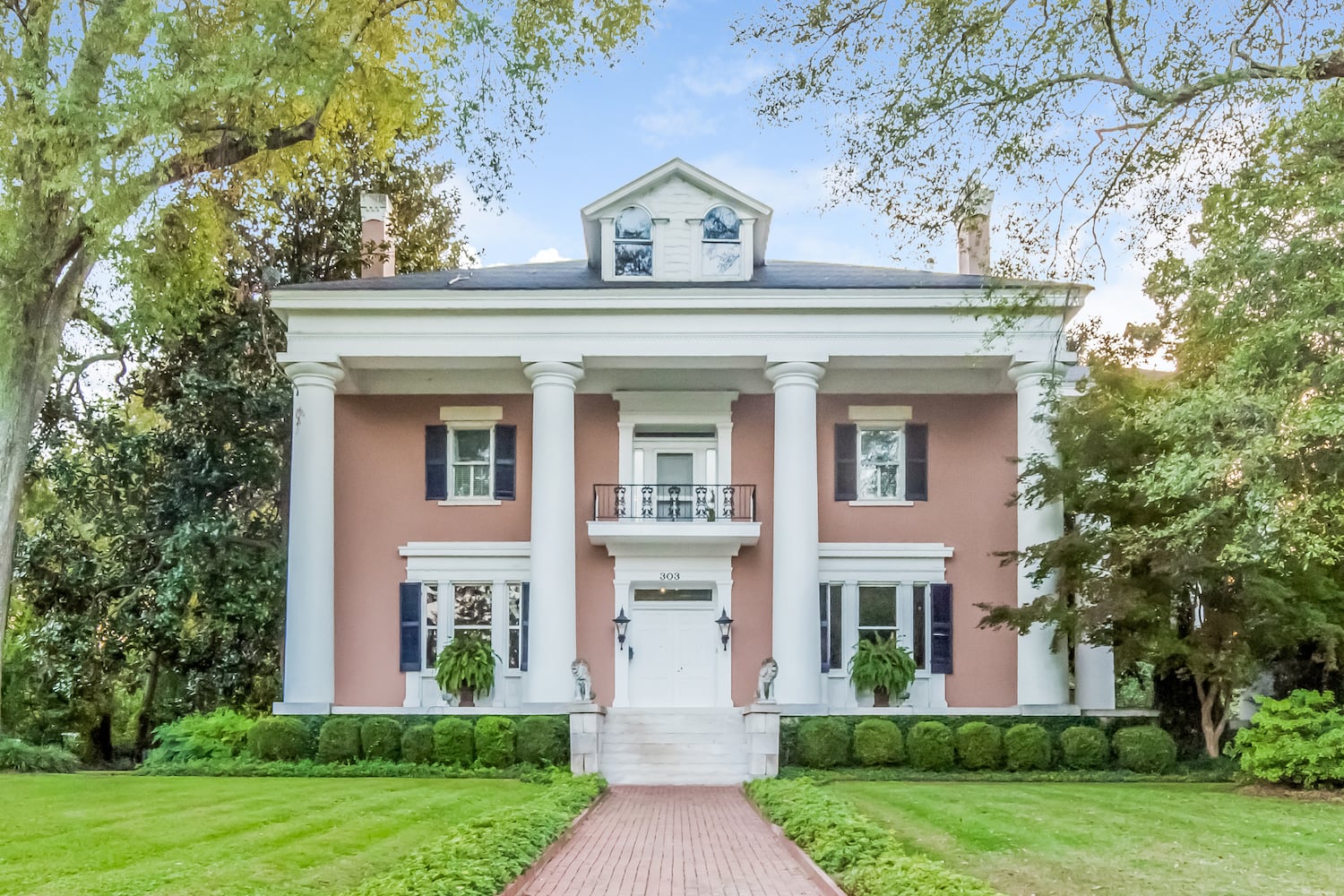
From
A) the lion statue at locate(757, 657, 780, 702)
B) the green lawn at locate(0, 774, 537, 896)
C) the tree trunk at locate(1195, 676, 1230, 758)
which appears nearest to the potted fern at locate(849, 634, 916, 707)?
the lion statue at locate(757, 657, 780, 702)

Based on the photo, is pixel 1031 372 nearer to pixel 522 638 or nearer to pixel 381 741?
pixel 522 638

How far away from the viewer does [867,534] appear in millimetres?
24094

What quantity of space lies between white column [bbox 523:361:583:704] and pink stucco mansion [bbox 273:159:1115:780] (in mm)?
51

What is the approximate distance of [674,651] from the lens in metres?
23.8

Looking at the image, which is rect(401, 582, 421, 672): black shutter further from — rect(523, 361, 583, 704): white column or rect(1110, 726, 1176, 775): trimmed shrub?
rect(1110, 726, 1176, 775): trimmed shrub

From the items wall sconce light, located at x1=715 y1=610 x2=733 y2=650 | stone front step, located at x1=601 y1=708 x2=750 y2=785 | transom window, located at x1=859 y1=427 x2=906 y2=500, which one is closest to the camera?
stone front step, located at x1=601 y1=708 x2=750 y2=785

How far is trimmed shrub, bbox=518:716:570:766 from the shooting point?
19.6 metres

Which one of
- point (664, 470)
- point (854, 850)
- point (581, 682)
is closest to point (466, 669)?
point (581, 682)

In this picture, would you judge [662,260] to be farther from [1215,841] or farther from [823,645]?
[1215,841]

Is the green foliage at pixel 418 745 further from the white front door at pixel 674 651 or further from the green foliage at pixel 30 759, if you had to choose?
the green foliage at pixel 30 759

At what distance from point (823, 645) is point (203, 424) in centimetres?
1259

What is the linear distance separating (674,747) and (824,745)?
2.43 metres

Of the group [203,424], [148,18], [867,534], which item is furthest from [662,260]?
[148,18]

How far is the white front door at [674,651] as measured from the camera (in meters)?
23.6
